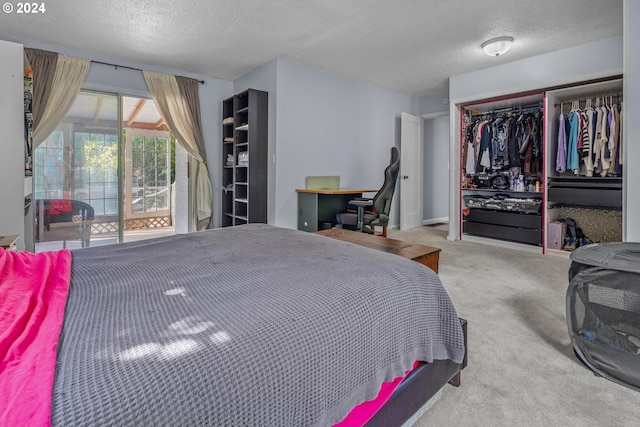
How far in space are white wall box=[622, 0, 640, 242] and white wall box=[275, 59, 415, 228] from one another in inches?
132

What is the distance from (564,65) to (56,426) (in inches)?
210

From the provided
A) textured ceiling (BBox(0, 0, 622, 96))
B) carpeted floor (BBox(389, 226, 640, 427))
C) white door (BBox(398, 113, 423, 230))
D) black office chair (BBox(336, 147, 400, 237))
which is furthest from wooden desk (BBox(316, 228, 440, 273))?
white door (BBox(398, 113, 423, 230))

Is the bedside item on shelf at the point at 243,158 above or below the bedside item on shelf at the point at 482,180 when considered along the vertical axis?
above

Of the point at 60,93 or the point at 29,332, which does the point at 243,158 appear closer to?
the point at 60,93

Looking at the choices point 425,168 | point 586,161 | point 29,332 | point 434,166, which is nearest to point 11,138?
point 29,332

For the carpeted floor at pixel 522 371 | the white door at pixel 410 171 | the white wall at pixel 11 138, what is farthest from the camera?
the white door at pixel 410 171

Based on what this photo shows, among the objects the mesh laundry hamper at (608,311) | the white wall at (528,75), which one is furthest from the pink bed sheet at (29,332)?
the white wall at (528,75)

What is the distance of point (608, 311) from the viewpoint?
1681mm

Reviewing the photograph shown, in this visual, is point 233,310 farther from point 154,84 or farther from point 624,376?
point 154,84

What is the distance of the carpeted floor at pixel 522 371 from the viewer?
1361mm

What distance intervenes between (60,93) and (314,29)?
297 centimetres

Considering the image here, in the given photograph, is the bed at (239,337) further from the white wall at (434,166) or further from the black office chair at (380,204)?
the white wall at (434,166)

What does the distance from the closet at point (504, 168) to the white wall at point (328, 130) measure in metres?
1.35

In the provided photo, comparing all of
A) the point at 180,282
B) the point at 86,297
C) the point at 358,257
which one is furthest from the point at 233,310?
the point at 358,257
